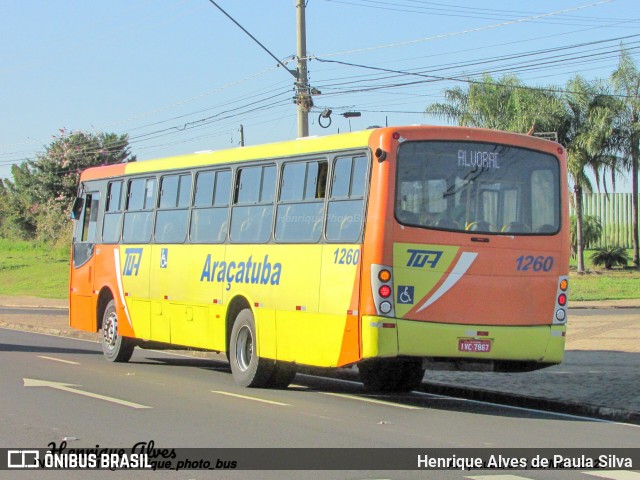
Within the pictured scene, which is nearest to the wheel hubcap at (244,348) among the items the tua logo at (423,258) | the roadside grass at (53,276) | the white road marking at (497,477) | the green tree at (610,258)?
the tua logo at (423,258)

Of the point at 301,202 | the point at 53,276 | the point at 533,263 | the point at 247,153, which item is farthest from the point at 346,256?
the point at 53,276

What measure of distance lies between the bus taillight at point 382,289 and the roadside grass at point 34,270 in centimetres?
3685

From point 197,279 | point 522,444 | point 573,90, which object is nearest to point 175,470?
point 522,444

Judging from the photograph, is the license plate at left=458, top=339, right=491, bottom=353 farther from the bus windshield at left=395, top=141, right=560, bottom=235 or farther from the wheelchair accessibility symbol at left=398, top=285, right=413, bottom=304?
the bus windshield at left=395, top=141, right=560, bottom=235

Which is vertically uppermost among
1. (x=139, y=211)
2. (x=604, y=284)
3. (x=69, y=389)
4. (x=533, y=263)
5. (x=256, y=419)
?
(x=604, y=284)

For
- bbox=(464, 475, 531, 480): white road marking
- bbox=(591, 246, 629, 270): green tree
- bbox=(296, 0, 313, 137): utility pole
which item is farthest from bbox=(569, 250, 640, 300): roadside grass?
bbox=(464, 475, 531, 480): white road marking

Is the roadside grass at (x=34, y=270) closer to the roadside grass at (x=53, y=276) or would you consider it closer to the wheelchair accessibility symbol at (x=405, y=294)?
the roadside grass at (x=53, y=276)

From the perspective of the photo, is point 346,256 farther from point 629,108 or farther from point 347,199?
point 629,108

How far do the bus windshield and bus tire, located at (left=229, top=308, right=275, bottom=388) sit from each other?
3.43m

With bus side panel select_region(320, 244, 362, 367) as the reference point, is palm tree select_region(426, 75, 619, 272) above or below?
above

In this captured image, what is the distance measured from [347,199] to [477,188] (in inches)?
62.8

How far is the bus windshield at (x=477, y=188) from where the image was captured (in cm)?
1301

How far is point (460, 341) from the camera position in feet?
42.9

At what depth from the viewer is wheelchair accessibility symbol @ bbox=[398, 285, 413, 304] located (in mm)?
12852
